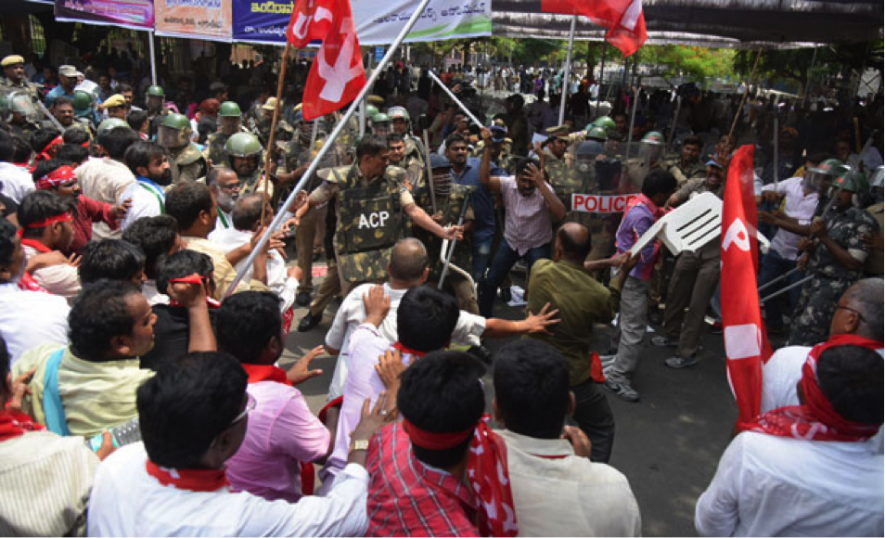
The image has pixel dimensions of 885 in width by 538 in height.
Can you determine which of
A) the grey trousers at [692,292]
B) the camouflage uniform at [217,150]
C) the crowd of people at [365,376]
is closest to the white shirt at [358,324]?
the crowd of people at [365,376]

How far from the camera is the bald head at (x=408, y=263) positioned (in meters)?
3.32

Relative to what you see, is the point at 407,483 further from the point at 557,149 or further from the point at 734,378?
the point at 557,149

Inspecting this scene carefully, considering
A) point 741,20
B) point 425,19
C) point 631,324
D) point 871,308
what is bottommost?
point 631,324

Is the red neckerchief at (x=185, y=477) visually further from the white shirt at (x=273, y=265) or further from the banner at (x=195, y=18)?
the banner at (x=195, y=18)

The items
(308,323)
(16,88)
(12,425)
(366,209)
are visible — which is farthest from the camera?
(16,88)

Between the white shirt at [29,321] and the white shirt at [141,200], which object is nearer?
the white shirt at [29,321]

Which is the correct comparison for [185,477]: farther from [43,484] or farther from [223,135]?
[223,135]

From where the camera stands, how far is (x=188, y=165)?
21.1 feet

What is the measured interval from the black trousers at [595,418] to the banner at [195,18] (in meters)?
8.65

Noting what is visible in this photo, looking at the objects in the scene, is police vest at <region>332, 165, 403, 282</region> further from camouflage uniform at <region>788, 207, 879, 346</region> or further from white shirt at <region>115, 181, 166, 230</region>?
camouflage uniform at <region>788, 207, 879, 346</region>

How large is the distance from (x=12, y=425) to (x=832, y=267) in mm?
5152

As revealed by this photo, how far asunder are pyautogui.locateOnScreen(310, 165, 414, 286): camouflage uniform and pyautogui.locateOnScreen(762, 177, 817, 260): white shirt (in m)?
3.81

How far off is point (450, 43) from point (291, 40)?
25014mm

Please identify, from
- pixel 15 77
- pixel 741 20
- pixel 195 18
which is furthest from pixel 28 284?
pixel 741 20
